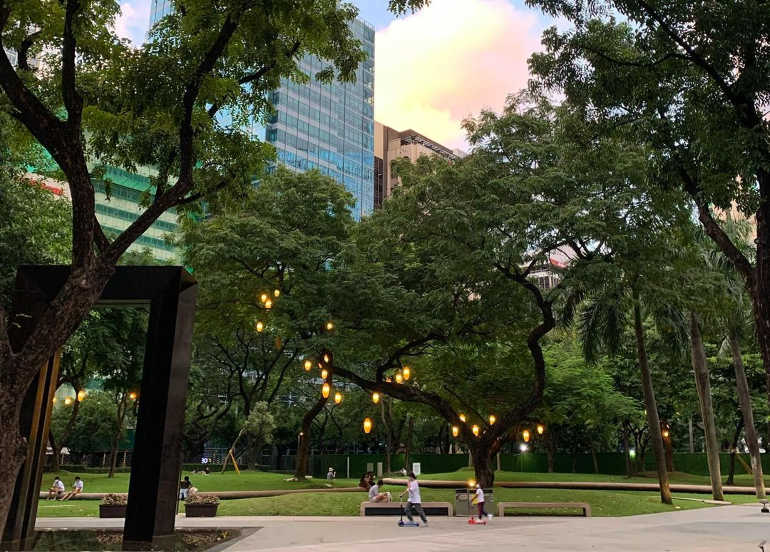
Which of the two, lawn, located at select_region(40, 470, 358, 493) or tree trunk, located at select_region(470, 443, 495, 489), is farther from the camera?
lawn, located at select_region(40, 470, 358, 493)

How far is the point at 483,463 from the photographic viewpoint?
990 inches

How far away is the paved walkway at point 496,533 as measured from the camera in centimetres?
1260

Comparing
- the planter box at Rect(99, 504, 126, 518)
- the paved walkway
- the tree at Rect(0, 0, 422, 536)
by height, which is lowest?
the paved walkway

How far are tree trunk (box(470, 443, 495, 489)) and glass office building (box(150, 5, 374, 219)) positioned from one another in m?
73.2

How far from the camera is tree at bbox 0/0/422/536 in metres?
9.18

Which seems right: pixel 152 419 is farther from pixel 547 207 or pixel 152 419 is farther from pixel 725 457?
pixel 725 457

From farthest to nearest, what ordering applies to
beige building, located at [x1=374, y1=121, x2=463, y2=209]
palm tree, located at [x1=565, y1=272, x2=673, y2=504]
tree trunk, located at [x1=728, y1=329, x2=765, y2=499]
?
beige building, located at [x1=374, y1=121, x2=463, y2=209]
tree trunk, located at [x1=728, y1=329, x2=765, y2=499]
palm tree, located at [x1=565, y1=272, x2=673, y2=504]

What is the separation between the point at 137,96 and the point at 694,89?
1178 cm

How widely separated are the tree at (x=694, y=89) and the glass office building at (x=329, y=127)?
81175 mm

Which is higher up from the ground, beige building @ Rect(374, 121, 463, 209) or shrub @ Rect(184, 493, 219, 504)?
beige building @ Rect(374, 121, 463, 209)

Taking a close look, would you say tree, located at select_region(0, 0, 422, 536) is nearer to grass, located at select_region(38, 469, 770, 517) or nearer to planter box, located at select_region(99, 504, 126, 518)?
planter box, located at select_region(99, 504, 126, 518)

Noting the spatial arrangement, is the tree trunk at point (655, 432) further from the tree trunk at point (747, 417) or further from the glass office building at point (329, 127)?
the glass office building at point (329, 127)

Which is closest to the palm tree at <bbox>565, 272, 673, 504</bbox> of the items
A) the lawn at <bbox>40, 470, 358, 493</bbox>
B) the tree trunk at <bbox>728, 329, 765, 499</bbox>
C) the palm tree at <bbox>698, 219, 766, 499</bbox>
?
the palm tree at <bbox>698, 219, 766, 499</bbox>

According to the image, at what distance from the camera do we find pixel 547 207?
63.8 feet
